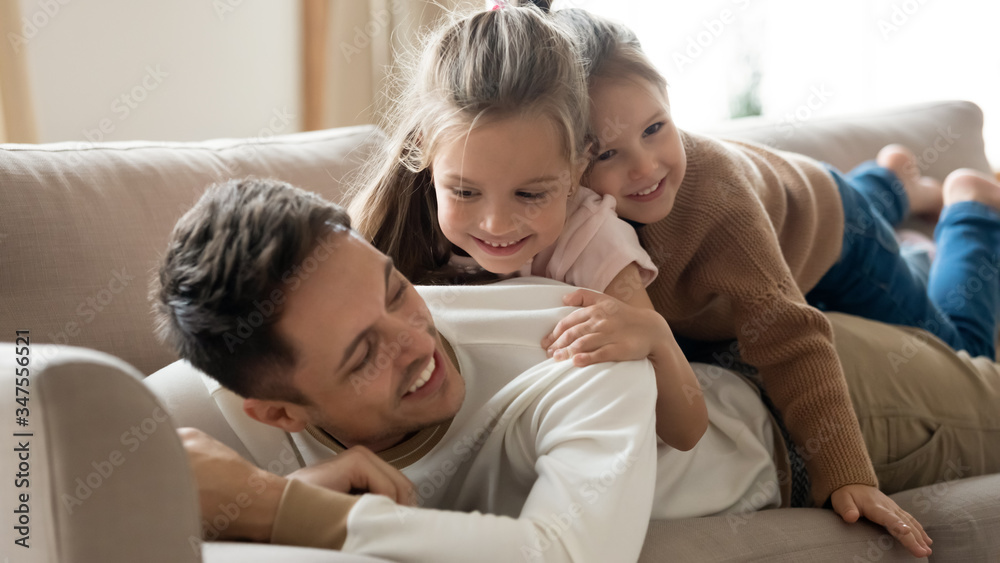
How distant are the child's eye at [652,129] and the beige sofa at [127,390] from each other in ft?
2.14

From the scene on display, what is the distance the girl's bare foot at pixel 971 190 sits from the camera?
214cm

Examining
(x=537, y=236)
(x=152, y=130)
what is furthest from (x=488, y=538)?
(x=152, y=130)

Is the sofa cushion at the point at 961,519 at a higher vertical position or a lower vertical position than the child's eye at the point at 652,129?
lower

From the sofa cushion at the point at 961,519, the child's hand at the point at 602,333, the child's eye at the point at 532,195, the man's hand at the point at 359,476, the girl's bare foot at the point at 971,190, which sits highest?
the child's eye at the point at 532,195

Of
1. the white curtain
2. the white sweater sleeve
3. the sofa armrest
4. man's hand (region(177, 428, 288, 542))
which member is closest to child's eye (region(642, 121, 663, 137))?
the white sweater sleeve

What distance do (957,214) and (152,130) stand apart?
95.8 inches

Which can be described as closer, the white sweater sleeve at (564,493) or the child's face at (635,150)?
the white sweater sleeve at (564,493)

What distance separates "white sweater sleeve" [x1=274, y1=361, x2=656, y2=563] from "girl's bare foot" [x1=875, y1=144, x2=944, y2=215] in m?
1.56

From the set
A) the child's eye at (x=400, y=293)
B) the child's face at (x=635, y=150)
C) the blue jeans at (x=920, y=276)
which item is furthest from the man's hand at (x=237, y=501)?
the blue jeans at (x=920, y=276)

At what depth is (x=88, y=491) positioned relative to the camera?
0.67m

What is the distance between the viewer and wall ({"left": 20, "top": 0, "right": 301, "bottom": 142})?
8.00ft

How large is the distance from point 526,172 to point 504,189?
0.14 ft

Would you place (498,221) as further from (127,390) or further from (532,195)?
(127,390)

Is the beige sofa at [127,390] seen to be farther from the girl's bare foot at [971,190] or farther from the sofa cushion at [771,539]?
the girl's bare foot at [971,190]
